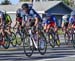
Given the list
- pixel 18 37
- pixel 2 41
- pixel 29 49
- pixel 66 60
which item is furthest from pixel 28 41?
pixel 18 37

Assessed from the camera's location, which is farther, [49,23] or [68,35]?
[68,35]

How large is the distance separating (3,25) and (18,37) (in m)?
1.54

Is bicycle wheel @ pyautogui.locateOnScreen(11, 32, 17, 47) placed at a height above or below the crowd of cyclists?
below

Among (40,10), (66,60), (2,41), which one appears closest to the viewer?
(66,60)

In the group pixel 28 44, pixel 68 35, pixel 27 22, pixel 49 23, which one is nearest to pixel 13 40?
pixel 49 23

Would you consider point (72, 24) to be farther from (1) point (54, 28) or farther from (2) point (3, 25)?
(2) point (3, 25)

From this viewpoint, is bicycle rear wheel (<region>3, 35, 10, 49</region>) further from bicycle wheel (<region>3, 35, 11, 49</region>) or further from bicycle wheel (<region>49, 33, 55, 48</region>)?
bicycle wheel (<region>49, 33, 55, 48</region>)

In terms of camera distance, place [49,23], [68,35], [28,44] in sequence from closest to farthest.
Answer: [28,44]
[49,23]
[68,35]

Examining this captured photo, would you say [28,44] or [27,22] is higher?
[27,22]

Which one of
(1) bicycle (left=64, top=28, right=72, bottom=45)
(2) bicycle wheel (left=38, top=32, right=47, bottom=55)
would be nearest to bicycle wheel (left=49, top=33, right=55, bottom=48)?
(1) bicycle (left=64, top=28, right=72, bottom=45)

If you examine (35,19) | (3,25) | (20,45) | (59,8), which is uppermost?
(35,19)

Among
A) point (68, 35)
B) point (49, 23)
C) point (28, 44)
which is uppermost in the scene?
point (28, 44)

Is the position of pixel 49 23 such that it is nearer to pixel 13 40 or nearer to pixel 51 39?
pixel 51 39

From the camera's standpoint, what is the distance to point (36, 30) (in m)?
15.4
